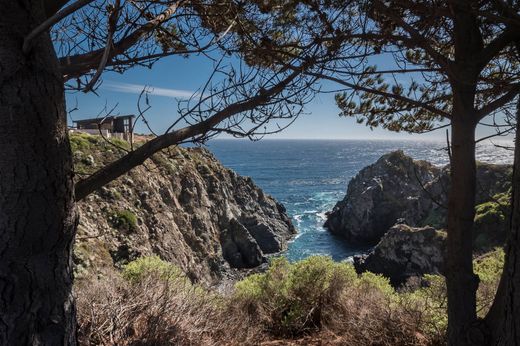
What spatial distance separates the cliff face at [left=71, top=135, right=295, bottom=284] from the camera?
1620 cm

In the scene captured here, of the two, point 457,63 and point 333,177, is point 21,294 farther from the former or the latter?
point 333,177

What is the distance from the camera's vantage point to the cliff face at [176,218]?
16.2m

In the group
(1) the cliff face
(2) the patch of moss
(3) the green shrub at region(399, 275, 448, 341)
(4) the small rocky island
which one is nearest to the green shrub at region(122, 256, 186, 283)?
Answer: (1) the cliff face

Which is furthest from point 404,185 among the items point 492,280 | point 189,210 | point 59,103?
point 59,103

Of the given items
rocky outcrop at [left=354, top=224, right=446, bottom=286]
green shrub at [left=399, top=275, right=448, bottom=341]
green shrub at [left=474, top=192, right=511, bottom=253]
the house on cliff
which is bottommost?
rocky outcrop at [left=354, top=224, right=446, bottom=286]

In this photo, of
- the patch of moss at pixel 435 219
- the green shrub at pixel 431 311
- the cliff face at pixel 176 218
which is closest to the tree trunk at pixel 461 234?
the green shrub at pixel 431 311

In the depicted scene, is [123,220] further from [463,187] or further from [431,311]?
[463,187]

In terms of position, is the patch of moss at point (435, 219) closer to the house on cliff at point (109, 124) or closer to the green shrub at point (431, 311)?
the house on cliff at point (109, 124)

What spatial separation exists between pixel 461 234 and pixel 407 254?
25.2 m

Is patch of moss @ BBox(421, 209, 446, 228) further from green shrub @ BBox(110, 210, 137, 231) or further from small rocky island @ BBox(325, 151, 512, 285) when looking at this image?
green shrub @ BBox(110, 210, 137, 231)

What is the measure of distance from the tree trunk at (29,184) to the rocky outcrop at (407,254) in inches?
983

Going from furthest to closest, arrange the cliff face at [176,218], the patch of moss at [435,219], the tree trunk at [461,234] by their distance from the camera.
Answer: the patch of moss at [435,219] → the cliff face at [176,218] → the tree trunk at [461,234]

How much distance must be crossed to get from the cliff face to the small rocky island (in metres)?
9.47

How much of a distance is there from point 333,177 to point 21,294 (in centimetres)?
9809
